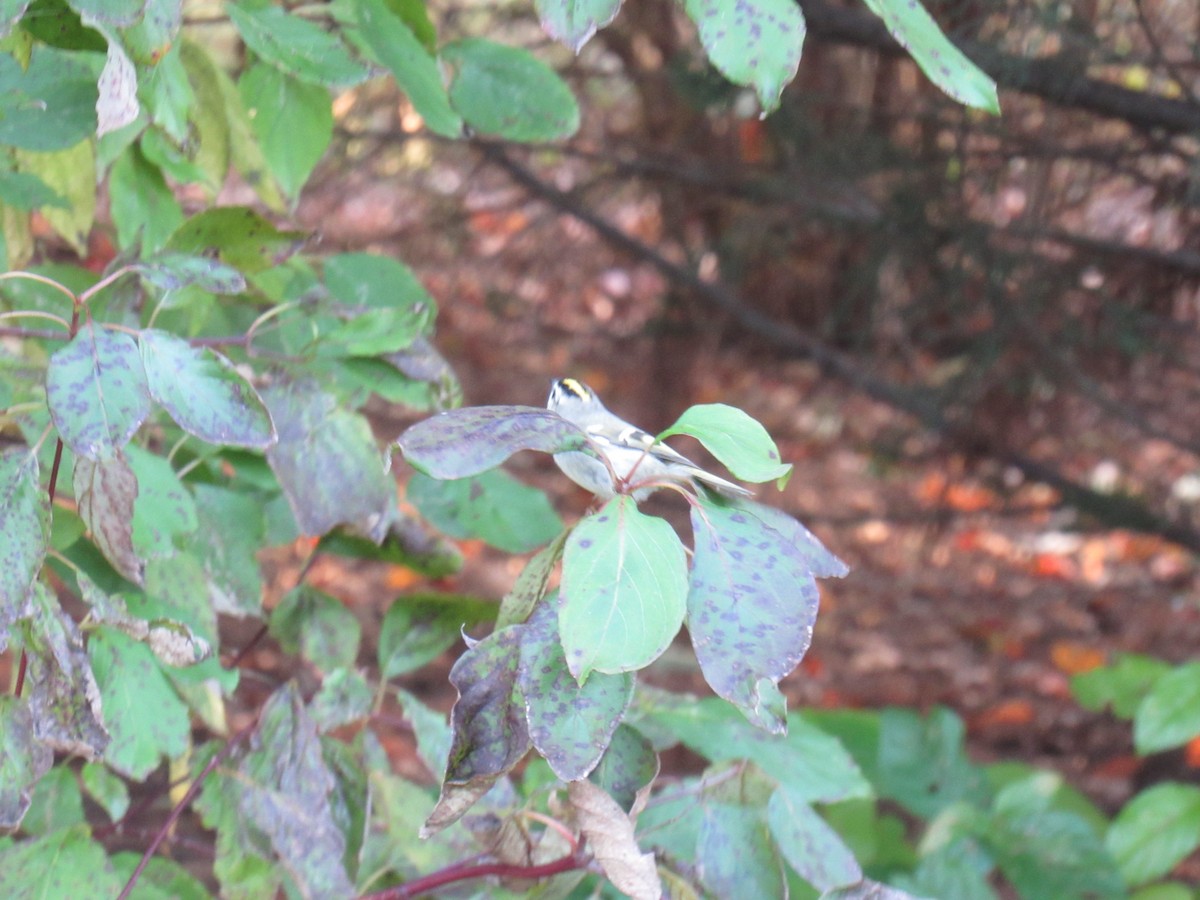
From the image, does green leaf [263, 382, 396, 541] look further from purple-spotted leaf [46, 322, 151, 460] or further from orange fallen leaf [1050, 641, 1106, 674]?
orange fallen leaf [1050, 641, 1106, 674]

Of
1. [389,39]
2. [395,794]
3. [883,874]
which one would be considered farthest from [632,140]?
[395,794]

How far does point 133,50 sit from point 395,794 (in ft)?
2.01

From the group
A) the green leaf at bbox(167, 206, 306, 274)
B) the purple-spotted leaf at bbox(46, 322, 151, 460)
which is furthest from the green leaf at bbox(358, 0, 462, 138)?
the purple-spotted leaf at bbox(46, 322, 151, 460)

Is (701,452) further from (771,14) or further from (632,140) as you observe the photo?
(771,14)

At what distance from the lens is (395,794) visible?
3.27 ft

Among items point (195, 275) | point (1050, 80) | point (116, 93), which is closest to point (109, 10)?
point (116, 93)

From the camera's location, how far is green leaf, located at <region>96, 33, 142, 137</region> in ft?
2.18

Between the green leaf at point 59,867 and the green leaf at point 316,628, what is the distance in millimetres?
262

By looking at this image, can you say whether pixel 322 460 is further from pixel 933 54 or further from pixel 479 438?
pixel 933 54

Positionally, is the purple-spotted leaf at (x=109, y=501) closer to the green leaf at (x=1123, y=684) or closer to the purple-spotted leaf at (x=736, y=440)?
the purple-spotted leaf at (x=736, y=440)

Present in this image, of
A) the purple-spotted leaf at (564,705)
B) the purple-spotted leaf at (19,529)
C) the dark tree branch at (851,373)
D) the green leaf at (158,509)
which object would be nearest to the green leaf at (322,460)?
the green leaf at (158,509)

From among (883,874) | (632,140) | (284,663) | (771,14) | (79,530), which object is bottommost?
(284,663)

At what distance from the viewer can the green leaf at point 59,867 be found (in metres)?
0.77

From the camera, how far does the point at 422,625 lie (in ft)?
3.52
